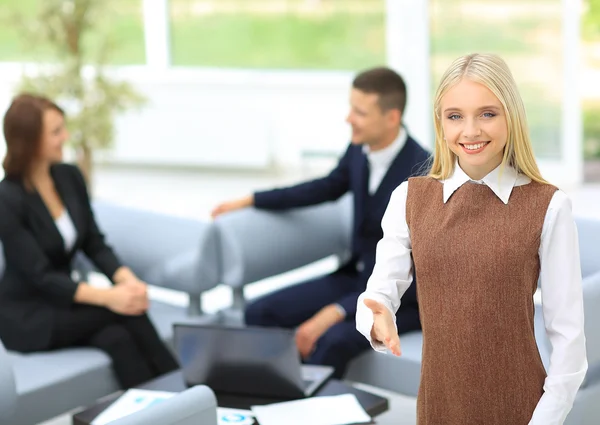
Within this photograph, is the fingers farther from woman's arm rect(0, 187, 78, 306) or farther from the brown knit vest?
woman's arm rect(0, 187, 78, 306)

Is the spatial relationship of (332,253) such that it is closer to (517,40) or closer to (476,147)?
(476,147)

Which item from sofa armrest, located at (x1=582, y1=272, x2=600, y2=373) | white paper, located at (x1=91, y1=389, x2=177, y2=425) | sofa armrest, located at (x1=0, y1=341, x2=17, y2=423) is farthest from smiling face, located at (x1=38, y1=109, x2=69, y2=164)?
sofa armrest, located at (x1=582, y1=272, x2=600, y2=373)

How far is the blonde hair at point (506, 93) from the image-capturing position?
200 centimetres

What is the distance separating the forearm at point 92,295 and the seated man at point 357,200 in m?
0.61

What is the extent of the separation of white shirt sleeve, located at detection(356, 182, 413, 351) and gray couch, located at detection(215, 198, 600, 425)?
1.17 metres

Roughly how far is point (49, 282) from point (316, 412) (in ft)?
4.51

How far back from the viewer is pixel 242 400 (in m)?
3.16

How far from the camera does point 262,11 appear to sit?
9.23 metres

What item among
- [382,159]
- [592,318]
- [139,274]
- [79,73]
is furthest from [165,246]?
[79,73]

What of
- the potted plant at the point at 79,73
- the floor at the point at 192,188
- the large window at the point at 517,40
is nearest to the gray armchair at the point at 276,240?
the floor at the point at 192,188

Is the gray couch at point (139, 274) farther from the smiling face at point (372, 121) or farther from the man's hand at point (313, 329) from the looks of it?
the smiling face at point (372, 121)

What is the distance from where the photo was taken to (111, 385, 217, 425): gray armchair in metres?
2.23

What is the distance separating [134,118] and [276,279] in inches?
155

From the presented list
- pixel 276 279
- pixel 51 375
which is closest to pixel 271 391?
pixel 51 375
